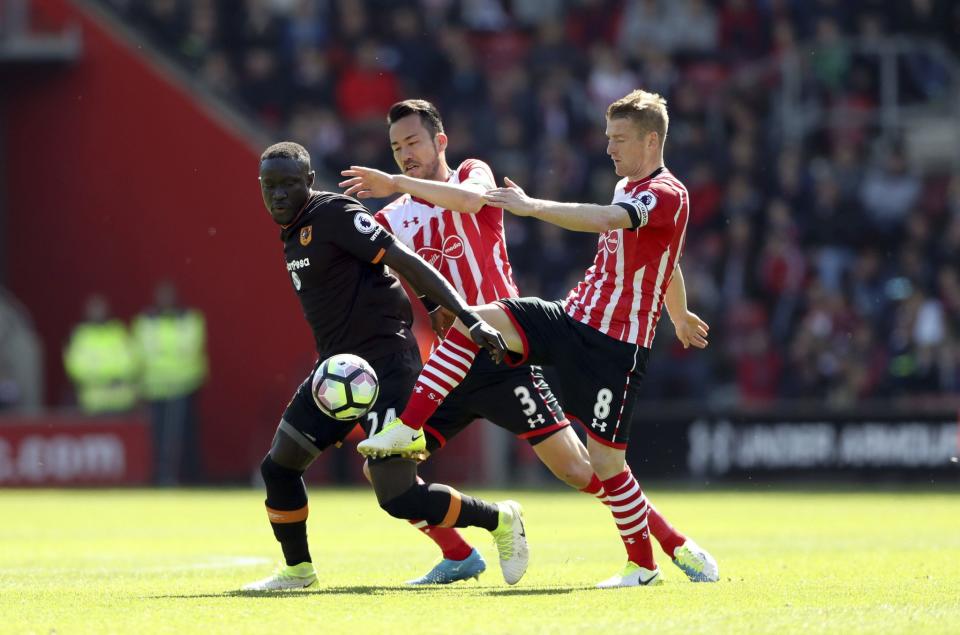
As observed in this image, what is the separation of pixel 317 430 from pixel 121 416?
13.4 meters

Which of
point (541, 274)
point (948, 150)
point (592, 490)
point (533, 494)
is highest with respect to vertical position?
point (948, 150)

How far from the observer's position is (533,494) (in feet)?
58.4

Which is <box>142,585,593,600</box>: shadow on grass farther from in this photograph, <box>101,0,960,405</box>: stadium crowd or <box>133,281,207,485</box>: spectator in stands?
<box>133,281,207,485</box>: spectator in stands

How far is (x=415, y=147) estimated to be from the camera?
821 centimetres

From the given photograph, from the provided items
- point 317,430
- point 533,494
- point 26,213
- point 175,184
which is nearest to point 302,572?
point 317,430

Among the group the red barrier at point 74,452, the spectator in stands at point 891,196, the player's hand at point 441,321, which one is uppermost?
the spectator in stands at point 891,196

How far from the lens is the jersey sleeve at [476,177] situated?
25.7 feet

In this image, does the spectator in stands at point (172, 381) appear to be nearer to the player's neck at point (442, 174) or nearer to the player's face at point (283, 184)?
the player's neck at point (442, 174)

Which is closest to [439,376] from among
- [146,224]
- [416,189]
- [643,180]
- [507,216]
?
[416,189]

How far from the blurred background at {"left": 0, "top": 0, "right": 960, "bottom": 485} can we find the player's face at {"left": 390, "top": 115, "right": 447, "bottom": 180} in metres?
10.9

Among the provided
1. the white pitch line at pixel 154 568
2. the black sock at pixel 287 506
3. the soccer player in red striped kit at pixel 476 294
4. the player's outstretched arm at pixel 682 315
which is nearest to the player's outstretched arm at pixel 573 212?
the soccer player in red striped kit at pixel 476 294

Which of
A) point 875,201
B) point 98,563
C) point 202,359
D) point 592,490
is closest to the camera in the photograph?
point 592,490

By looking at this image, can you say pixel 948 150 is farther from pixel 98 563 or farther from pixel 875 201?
pixel 98 563

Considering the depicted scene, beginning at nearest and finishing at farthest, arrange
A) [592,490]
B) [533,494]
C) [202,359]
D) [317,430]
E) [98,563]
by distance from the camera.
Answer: [317,430] → [592,490] → [98,563] → [533,494] → [202,359]
